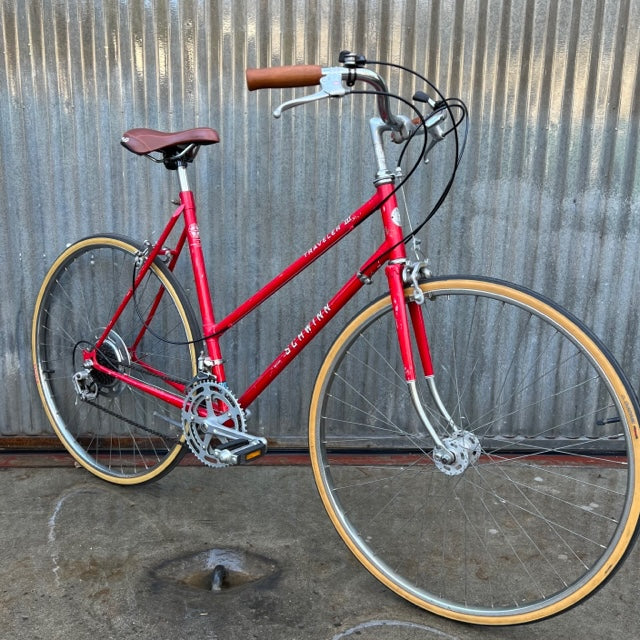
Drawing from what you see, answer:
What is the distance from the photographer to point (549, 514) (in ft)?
9.21

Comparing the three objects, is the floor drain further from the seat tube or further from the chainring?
the seat tube

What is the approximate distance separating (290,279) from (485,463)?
4.37 feet

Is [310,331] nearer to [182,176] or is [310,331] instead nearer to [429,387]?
[429,387]

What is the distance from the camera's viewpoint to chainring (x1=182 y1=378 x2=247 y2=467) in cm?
252

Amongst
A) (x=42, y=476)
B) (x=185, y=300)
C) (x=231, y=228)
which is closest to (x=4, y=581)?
(x=42, y=476)

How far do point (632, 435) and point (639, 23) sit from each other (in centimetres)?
206

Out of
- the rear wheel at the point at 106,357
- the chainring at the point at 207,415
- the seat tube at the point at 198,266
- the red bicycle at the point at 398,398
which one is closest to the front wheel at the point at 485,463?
the red bicycle at the point at 398,398

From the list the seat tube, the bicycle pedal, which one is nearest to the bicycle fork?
the bicycle pedal

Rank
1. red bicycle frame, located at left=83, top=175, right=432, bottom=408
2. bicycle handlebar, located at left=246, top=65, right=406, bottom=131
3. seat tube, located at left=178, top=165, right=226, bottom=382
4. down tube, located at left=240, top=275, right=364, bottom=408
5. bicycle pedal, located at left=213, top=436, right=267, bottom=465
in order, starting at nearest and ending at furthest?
bicycle handlebar, located at left=246, top=65, right=406, bottom=131, red bicycle frame, located at left=83, top=175, right=432, bottom=408, down tube, located at left=240, top=275, right=364, bottom=408, bicycle pedal, located at left=213, top=436, right=267, bottom=465, seat tube, located at left=178, top=165, right=226, bottom=382

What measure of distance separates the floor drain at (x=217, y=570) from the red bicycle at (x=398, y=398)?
0.37 meters

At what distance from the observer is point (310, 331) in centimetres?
240

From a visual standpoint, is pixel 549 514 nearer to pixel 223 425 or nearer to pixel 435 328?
pixel 435 328

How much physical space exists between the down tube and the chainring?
4.2 inches

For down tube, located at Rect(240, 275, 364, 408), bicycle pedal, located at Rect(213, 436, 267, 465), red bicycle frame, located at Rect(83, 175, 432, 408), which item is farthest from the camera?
bicycle pedal, located at Rect(213, 436, 267, 465)
